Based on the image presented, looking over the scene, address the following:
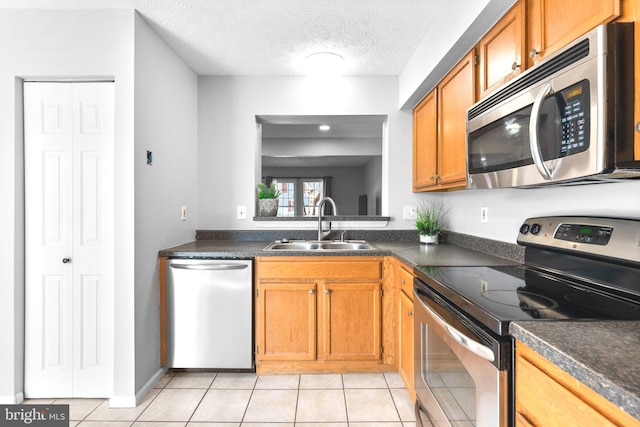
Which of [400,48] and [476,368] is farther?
[400,48]

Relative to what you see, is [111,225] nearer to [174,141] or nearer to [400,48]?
[174,141]

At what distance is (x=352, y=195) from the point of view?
8914mm

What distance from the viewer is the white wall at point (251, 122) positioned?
284 cm

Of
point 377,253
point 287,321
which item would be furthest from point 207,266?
point 377,253

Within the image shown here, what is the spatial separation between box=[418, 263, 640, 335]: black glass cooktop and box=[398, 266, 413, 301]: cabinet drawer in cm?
41

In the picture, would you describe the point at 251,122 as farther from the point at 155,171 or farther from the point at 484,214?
the point at 484,214

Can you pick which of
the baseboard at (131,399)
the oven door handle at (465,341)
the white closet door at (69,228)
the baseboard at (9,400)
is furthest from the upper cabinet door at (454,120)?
the baseboard at (9,400)

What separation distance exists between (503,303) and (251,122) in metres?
2.44

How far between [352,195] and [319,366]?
6.90 meters

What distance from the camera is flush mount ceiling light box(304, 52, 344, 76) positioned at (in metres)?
2.44

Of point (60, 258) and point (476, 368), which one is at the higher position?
point (60, 258)

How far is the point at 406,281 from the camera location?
1.91 meters

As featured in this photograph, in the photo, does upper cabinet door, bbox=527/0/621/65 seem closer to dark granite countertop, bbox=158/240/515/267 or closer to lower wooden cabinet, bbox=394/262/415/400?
dark granite countertop, bbox=158/240/515/267

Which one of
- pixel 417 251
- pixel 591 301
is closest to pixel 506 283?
pixel 591 301
